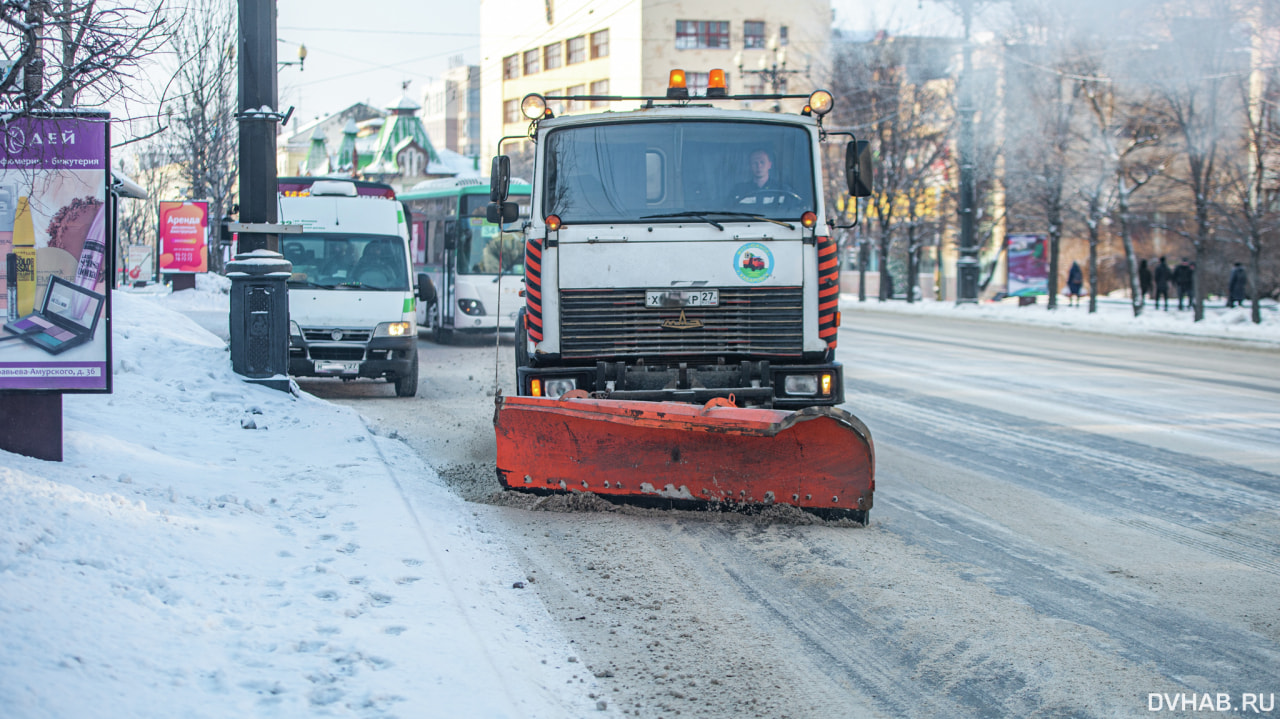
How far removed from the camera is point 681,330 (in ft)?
25.0

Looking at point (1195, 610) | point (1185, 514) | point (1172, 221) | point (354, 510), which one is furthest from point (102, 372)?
point (1172, 221)

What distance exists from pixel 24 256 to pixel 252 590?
299cm

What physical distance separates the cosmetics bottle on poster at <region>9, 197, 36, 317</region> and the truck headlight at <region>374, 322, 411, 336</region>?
6781 millimetres

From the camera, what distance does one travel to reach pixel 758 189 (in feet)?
25.8

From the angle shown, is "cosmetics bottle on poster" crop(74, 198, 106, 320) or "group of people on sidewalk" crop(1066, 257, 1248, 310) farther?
"group of people on sidewalk" crop(1066, 257, 1248, 310)

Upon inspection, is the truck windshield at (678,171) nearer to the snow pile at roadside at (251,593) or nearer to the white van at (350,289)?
the snow pile at roadside at (251,593)

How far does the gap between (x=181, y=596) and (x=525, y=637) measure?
4.71 feet

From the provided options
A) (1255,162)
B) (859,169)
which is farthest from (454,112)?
(859,169)

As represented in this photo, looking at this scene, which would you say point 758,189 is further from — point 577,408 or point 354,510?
point 354,510

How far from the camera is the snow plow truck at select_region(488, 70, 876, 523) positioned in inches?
280

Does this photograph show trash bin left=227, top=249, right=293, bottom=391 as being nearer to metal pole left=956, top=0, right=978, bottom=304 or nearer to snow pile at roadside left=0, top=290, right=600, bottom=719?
snow pile at roadside left=0, top=290, right=600, bottom=719

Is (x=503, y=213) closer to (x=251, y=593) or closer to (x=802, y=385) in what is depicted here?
(x=802, y=385)

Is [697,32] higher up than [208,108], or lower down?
higher up

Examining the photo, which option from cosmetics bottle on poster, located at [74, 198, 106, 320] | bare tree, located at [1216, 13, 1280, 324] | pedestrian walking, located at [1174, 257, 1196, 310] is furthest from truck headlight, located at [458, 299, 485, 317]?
pedestrian walking, located at [1174, 257, 1196, 310]
